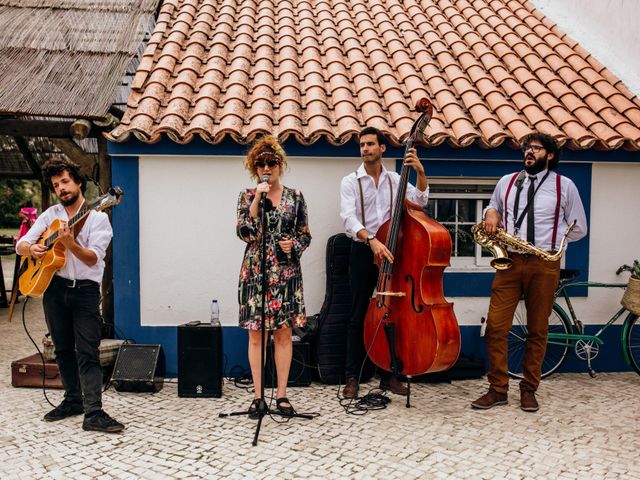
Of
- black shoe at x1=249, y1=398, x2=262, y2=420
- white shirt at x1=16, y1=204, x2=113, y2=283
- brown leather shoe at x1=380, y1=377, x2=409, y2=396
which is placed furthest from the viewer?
brown leather shoe at x1=380, y1=377, x2=409, y2=396

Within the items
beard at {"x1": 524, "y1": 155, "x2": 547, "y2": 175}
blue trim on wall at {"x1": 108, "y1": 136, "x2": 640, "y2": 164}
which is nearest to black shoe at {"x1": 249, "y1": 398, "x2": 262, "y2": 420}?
blue trim on wall at {"x1": 108, "y1": 136, "x2": 640, "y2": 164}

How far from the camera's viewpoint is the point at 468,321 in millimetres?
5930

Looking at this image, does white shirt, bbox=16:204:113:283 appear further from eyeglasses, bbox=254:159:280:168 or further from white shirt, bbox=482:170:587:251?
white shirt, bbox=482:170:587:251

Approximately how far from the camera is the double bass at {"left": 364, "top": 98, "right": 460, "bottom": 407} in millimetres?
4309

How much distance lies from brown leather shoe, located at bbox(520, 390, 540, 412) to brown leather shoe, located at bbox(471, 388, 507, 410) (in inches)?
5.7

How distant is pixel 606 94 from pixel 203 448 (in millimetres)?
5440

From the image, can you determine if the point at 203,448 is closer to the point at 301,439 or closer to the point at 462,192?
the point at 301,439

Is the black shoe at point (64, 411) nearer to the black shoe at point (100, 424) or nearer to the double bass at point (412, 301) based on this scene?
the black shoe at point (100, 424)

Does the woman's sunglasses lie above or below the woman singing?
above

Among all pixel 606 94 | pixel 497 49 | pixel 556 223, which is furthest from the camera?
pixel 497 49

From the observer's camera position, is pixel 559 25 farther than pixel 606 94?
Yes

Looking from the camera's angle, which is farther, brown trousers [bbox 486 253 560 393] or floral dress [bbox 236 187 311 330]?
brown trousers [bbox 486 253 560 393]

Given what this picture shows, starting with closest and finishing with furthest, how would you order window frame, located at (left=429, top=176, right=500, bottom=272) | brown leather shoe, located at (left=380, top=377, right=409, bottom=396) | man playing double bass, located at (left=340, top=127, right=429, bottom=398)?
man playing double bass, located at (left=340, top=127, right=429, bottom=398), brown leather shoe, located at (left=380, top=377, right=409, bottom=396), window frame, located at (left=429, top=176, right=500, bottom=272)

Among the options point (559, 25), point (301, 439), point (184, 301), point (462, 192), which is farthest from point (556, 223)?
point (559, 25)
